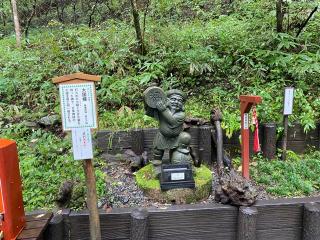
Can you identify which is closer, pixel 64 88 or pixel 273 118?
pixel 64 88

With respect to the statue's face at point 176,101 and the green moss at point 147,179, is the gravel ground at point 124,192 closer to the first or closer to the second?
the green moss at point 147,179

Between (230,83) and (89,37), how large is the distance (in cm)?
298

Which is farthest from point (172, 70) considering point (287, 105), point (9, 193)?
point (9, 193)

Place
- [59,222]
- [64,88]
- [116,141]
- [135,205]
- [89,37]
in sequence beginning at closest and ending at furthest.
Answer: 1. [64,88]
2. [59,222]
3. [135,205]
4. [116,141]
5. [89,37]

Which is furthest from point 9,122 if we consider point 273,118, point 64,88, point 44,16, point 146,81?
point 44,16

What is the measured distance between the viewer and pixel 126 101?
552 centimetres

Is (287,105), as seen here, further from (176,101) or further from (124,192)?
(124,192)

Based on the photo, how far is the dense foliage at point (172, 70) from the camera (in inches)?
193

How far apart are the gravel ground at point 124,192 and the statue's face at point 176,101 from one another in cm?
98

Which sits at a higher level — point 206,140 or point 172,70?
point 172,70

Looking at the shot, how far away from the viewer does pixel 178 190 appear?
3.34m

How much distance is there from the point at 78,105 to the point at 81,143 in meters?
0.30

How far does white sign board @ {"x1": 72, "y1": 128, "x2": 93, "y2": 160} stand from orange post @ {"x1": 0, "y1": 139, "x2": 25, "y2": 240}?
1.68ft

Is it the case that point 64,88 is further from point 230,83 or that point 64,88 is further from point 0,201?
point 230,83
